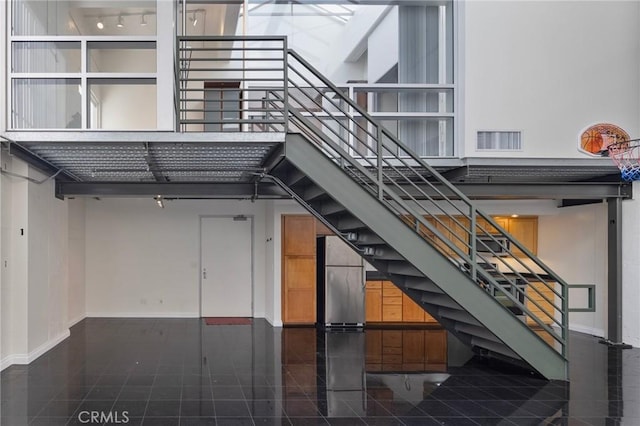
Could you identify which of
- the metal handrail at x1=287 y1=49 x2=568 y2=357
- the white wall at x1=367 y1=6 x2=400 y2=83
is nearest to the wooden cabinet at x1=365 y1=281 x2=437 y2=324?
the metal handrail at x1=287 y1=49 x2=568 y2=357

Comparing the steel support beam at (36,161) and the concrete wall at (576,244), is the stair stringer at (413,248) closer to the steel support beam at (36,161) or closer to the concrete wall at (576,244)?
the steel support beam at (36,161)

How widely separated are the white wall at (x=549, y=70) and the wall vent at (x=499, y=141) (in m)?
0.07

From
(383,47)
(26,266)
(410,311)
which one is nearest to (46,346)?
(26,266)

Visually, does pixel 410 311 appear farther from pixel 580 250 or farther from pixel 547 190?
pixel 547 190

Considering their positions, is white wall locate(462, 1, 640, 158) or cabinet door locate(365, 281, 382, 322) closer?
white wall locate(462, 1, 640, 158)

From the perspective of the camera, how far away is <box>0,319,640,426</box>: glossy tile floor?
494 cm

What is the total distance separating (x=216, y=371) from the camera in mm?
6520

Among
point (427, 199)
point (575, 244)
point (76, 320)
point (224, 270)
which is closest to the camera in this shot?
point (427, 199)

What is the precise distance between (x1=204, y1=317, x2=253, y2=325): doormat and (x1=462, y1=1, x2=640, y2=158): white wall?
5.14m

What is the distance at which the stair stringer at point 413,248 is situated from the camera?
5.45 metres

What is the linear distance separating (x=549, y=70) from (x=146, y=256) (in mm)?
7542

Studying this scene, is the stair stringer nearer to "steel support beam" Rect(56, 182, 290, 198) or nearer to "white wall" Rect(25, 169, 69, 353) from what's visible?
"steel support beam" Rect(56, 182, 290, 198)

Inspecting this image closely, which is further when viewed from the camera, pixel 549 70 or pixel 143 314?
pixel 143 314

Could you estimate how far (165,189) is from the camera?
807 centimetres
